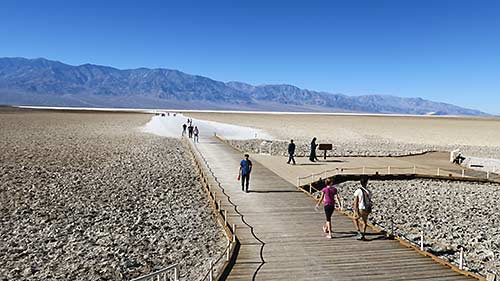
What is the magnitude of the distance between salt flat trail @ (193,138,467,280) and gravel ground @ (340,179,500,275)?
179 centimetres

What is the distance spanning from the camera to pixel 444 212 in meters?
16.6

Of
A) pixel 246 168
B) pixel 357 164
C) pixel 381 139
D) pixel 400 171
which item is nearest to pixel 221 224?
pixel 246 168

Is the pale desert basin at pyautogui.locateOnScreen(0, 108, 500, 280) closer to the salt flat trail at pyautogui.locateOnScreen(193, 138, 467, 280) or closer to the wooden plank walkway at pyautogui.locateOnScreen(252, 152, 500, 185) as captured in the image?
the salt flat trail at pyautogui.locateOnScreen(193, 138, 467, 280)

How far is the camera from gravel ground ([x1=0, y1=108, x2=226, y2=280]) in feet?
35.2

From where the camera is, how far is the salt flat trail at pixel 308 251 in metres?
8.58

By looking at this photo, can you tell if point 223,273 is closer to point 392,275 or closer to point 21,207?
point 392,275

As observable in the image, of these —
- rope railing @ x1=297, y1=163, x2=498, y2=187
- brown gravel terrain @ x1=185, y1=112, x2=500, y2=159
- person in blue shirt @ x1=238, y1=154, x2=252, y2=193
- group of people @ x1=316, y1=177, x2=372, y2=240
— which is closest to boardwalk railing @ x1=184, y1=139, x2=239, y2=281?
person in blue shirt @ x1=238, y1=154, x2=252, y2=193

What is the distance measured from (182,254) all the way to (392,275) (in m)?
5.73

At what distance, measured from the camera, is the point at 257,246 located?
10.1 metres

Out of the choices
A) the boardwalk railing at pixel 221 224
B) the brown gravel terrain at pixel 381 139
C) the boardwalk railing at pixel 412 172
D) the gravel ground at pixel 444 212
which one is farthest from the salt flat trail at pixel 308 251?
the brown gravel terrain at pixel 381 139

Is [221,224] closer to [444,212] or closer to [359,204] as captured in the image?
[359,204]

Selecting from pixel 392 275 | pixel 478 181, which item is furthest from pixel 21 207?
pixel 478 181

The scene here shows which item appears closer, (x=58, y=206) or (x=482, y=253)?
(x=482, y=253)

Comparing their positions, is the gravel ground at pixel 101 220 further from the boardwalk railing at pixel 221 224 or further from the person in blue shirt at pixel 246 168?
the person in blue shirt at pixel 246 168
